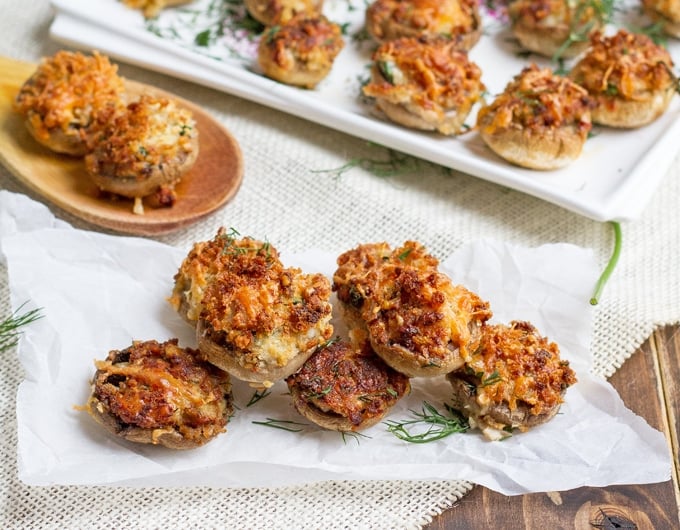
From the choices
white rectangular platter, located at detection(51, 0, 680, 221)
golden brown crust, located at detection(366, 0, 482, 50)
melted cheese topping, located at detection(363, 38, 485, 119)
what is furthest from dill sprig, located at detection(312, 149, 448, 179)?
golden brown crust, located at detection(366, 0, 482, 50)

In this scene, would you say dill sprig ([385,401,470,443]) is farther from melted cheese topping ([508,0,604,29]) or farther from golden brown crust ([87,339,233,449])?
melted cheese topping ([508,0,604,29])

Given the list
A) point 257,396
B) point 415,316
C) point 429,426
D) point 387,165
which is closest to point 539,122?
point 387,165

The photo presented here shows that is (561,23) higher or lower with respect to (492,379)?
higher

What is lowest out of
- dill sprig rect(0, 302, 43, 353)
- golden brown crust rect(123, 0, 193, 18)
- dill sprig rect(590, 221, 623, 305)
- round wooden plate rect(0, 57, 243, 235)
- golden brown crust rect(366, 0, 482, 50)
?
dill sprig rect(0, 302, 43, 353)

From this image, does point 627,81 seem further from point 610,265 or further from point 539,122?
point 610,265

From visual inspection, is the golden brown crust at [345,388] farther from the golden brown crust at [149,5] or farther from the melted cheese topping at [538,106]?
the golden brown crust at [149,5]

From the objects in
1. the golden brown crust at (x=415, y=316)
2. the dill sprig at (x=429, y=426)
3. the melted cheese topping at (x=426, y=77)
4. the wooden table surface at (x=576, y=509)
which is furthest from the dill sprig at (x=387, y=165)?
the wooden table surface at (x=576, y=509)
